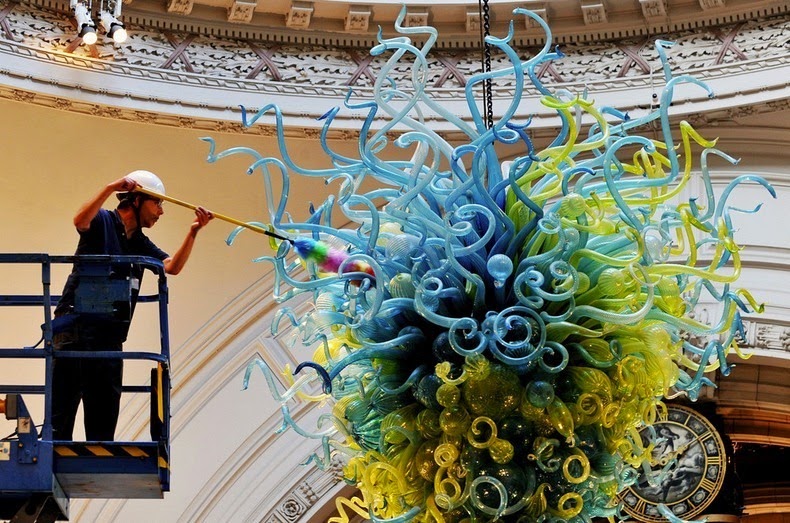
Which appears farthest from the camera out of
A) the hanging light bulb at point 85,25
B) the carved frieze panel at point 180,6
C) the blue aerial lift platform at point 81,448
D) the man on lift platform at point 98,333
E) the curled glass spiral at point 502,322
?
the carved frieze panel at point 180,6

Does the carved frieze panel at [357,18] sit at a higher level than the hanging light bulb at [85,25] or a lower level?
higher

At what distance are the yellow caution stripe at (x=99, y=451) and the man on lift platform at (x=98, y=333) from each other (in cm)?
13

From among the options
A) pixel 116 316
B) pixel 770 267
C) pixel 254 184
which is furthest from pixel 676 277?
pixel 254 184

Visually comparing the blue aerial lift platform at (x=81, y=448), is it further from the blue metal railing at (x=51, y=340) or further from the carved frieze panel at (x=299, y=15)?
the carved frieze panel at (x=299, y=15)

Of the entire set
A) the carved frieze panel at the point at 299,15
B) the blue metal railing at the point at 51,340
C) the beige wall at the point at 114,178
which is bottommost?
the blue metal railing at the point at 51,340

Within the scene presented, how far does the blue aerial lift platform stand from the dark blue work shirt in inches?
2.7

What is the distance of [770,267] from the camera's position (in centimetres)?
1030

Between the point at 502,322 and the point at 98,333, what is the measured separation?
7.43ft

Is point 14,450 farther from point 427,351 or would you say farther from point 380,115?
point 380,115

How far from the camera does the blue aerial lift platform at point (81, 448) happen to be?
662 centimetres

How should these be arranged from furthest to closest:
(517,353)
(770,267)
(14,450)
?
(770,267) → (14,450) → (517,353)

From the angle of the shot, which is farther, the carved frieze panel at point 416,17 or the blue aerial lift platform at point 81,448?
the carved frieze panel at point 416,17

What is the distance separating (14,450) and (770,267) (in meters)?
5.39

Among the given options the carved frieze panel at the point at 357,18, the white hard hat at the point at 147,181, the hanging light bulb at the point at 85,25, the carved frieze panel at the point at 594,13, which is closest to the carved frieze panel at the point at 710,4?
the carved frieze panel at the point at 594,13
